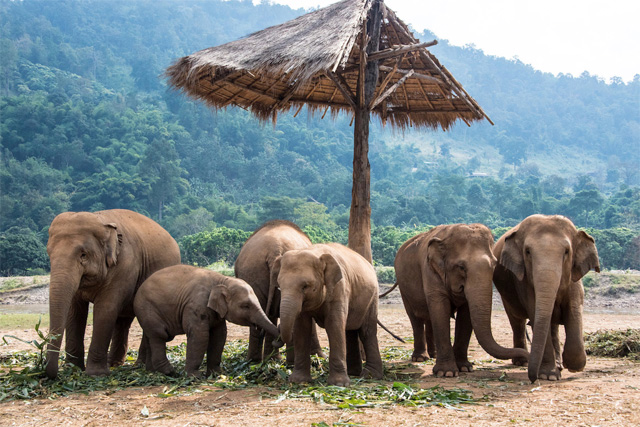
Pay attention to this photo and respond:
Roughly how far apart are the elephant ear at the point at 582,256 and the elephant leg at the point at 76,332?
5.08m

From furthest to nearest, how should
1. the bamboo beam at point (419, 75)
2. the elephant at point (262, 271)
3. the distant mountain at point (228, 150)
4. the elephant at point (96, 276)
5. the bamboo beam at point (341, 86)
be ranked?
1. the distant mountain at point (228, 150)
2. the bamboo beam at point (419, 75)
3. the bamboo beam at point (341, 86)
4. the elephant at point (262, 271)
5. the elephant at point (96, 276)

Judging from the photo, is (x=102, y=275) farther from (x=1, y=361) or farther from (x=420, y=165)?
(x=420, y=165)

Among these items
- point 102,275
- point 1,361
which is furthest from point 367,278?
point 1,361

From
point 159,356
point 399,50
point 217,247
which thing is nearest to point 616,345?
point 399,50

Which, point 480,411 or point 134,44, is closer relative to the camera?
point 480,411

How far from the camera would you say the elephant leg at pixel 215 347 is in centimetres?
704

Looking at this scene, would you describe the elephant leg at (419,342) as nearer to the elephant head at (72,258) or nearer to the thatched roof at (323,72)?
the thatched roof at (323,72)

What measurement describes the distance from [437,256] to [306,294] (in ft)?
6.28

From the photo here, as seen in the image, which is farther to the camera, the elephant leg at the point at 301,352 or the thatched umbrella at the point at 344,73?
the thatched umbrella at the point at 344,73

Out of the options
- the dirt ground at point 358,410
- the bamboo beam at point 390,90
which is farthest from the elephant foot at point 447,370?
the bamboo beam at point 390,90

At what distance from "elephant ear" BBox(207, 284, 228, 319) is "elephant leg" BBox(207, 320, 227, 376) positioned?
266 mm

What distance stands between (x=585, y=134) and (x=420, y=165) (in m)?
37.9

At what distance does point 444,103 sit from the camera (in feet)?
39.1

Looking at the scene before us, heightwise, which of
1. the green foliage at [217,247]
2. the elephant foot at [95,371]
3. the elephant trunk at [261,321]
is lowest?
the green foliage at [217,247]
